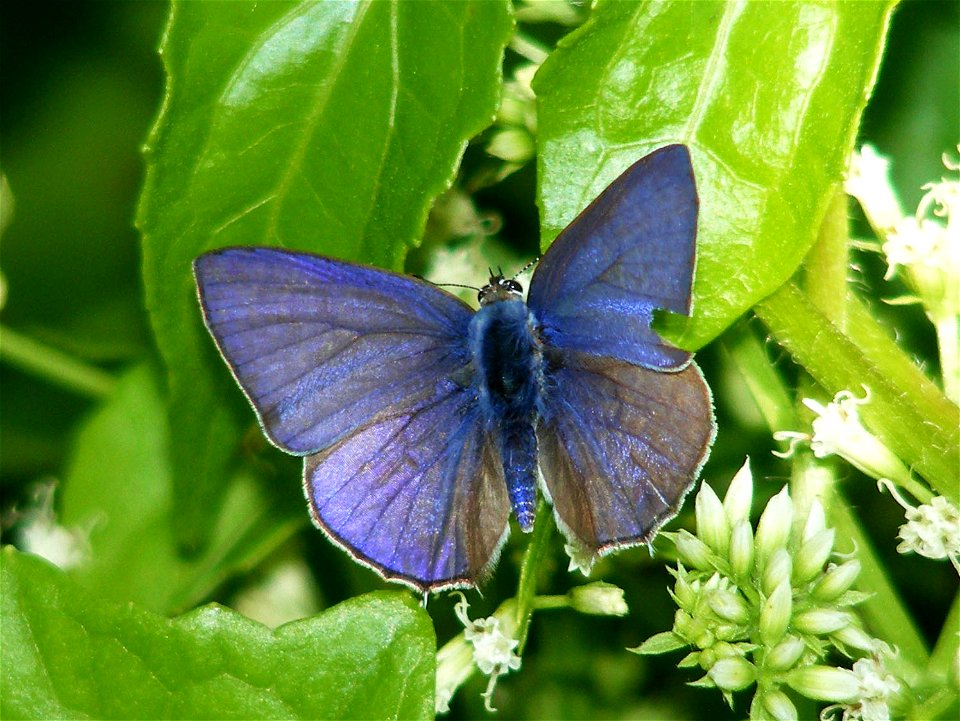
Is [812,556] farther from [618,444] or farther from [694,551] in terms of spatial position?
[618,444]

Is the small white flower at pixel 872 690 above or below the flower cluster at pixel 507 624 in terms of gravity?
above

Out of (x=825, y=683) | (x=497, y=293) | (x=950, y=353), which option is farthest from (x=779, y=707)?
(x=497, y=293)

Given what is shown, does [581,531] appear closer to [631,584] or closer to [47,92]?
[631,584]

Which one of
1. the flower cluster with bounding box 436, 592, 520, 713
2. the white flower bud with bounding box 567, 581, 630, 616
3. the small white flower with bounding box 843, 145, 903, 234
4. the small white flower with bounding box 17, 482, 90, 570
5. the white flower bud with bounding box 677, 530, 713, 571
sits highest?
the small white flower with bounding box 843, 145, 903, 234

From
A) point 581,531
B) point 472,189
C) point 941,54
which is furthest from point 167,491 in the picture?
point 941,54

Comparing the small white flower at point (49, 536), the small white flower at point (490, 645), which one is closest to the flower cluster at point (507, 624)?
the small white flower at point (490, 645)

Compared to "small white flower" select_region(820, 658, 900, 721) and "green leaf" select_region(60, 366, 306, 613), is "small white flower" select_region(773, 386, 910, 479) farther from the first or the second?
"green leaf" select_region(60, 366, 306, 613)

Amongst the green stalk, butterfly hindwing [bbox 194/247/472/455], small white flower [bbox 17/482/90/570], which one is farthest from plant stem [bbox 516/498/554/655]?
small white flower [bbox 17/482/90/570]

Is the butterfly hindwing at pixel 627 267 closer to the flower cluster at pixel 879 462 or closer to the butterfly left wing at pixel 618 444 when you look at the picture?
the butterfly left wing at pixel 618 444
